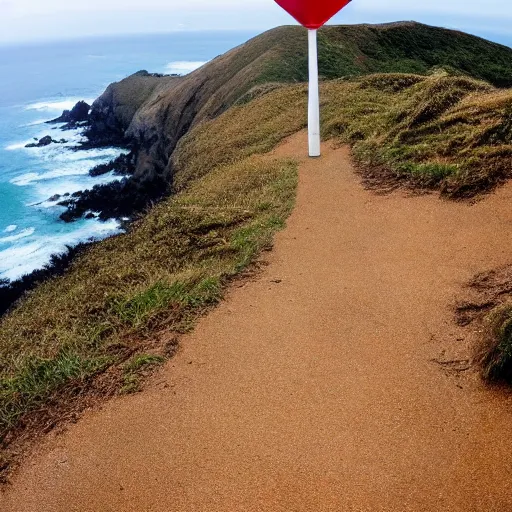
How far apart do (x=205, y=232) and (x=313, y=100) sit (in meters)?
3.96

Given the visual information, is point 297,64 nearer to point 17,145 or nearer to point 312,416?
point 312,416

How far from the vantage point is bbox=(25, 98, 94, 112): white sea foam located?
228 ft

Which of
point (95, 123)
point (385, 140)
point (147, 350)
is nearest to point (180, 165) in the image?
point (385, 140)

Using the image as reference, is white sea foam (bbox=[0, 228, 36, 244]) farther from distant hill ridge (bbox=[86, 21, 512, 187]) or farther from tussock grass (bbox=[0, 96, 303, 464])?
tussock grass (bbox=[0, 96, 303, 464])

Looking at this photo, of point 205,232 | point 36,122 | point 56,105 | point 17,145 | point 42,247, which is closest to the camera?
point 205,232

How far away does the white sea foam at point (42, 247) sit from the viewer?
20.3m

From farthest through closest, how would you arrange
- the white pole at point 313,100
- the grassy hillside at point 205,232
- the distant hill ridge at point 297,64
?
the distant hill ridge at point 297,64 → the white pole at point 313,100 → the grassy hillside at point 205,232

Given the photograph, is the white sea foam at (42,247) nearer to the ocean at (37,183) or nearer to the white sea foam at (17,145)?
the ocean at (37,183)

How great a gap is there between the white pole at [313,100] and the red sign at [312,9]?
254 millimetres

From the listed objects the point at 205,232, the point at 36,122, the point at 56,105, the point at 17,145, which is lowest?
the point at 17,145

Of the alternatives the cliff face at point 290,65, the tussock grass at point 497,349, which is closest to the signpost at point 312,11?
the tussock grass at point 497,349

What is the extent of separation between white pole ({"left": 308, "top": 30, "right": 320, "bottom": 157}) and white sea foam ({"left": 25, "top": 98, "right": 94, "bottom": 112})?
63.9 metres

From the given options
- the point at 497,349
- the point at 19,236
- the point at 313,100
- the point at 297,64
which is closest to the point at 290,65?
the point at 297,64

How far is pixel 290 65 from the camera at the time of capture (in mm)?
27875
